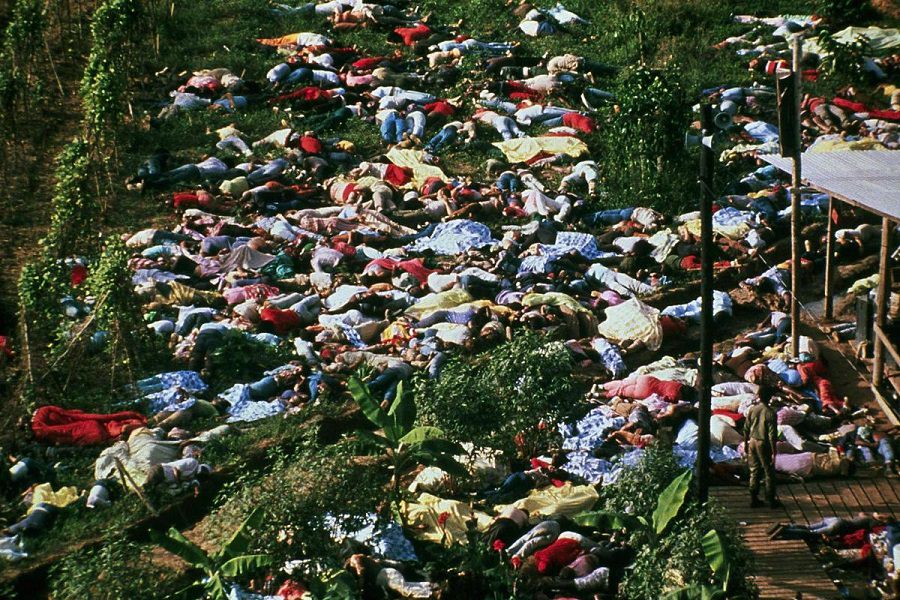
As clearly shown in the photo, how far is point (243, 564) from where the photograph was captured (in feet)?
22.3

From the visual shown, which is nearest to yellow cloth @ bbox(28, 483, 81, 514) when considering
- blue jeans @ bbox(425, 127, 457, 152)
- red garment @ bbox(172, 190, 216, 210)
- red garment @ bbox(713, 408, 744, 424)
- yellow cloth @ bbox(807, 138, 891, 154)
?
red garment @ bbox(713, 408, 744, 424)

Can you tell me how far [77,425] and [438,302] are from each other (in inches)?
149

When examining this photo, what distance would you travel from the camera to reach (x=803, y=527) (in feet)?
26.3

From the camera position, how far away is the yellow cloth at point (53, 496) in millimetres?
8797

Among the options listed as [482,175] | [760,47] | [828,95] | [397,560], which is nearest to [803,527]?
[397,560]

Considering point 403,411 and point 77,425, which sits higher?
point 403,411

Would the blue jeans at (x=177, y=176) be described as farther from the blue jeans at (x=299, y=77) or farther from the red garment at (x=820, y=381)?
the red garment at (x=820, y=381)

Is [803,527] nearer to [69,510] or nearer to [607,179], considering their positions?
Answer: [69,510]

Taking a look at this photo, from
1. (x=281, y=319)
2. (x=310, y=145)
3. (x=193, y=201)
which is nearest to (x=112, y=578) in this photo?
(x=281, y=319)

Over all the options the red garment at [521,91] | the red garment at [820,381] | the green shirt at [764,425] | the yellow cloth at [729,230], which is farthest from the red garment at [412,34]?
the green shirt at [764,425]

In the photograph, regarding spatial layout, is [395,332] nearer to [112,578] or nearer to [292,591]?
[292,591]

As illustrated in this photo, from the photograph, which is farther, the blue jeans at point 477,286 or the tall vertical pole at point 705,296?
the blue jeans at point 477,286

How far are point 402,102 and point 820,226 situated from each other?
6701mm

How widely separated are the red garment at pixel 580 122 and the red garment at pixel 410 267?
4408 mm
